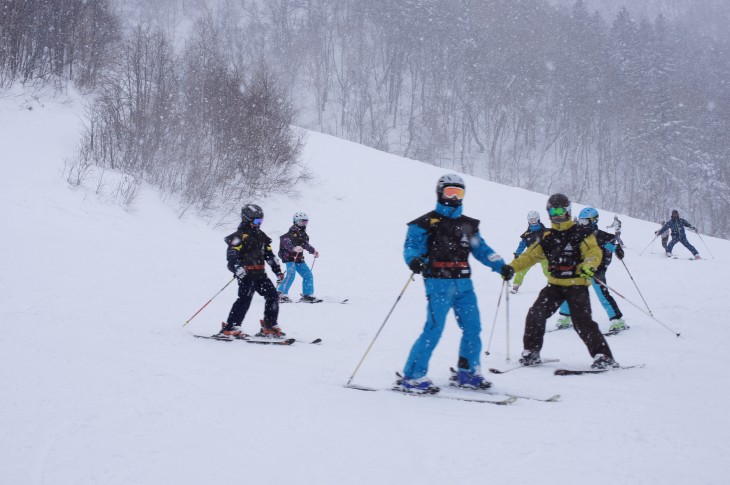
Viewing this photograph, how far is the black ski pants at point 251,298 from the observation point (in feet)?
22.3

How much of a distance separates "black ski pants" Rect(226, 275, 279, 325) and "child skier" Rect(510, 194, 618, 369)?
3.40 meters

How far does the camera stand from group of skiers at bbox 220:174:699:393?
14.3 ft

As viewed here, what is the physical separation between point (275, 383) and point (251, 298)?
2517mm

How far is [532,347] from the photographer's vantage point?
18.1 ft

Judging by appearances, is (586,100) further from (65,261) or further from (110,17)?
(65,261)

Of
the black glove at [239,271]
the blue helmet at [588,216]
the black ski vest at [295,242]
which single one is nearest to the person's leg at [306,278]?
the black ski vest at [295,242]

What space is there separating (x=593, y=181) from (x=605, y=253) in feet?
151

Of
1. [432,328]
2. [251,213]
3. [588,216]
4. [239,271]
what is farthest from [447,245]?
[588,216]

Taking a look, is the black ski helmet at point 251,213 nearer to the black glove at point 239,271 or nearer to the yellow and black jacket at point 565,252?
the black glove at point 239,271

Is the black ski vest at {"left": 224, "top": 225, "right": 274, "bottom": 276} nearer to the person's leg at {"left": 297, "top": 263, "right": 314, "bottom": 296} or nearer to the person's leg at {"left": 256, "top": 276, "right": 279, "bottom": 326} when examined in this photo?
the person's leg at {"left": 256, "top": 276, "right": 279, "bottom": 326}

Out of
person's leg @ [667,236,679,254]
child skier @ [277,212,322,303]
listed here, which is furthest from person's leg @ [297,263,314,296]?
person's leg @ [667,236,679,254]

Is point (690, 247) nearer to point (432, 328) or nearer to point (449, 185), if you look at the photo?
point (449, 185)

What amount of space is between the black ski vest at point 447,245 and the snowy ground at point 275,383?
3.74 ft

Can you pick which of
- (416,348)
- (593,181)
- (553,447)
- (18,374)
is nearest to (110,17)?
(18,374)
